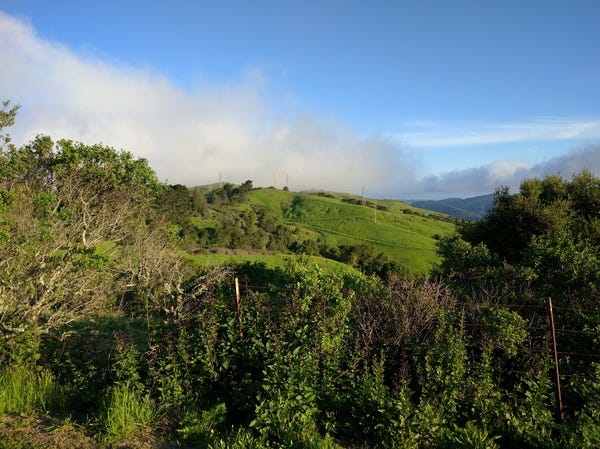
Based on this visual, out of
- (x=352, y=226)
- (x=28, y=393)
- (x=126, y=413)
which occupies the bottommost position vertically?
(x=352, y=226)

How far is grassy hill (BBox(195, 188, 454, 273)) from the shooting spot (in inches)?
2648

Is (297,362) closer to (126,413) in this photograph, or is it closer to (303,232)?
(126,413)

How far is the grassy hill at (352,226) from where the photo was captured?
2648 inches

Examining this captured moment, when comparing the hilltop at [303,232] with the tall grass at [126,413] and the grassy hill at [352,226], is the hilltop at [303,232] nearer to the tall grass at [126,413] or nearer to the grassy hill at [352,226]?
the grassy hill at [352,226]

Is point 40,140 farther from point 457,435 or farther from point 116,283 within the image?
point 457,435

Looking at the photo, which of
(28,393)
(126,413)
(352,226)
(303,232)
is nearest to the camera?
(126,413)

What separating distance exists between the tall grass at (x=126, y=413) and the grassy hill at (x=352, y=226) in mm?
53774

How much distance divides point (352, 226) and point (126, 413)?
83.4 metres

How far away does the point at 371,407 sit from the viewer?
579cm

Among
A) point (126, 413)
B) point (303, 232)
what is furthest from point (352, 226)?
point (126, 413)

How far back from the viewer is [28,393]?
650cm

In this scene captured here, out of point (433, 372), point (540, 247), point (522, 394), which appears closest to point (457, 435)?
point (433, 372)

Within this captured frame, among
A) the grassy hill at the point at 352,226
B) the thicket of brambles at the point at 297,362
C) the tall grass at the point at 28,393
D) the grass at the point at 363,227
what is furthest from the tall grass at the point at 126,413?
the grass at the point at 363,227

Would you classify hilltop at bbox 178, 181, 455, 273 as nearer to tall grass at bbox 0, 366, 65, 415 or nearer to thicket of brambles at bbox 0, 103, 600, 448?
thicket of brambles at bbox 0, 103, 600, 448
